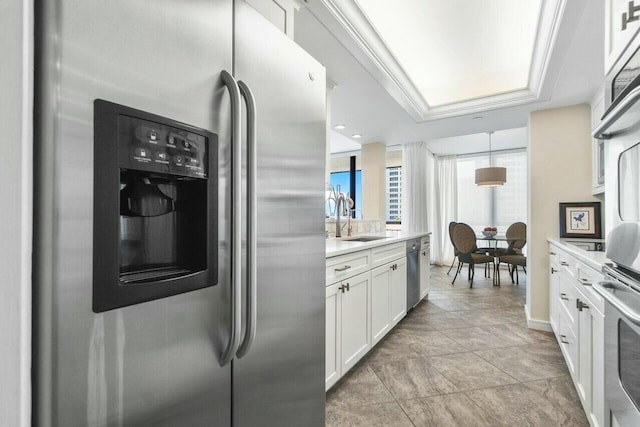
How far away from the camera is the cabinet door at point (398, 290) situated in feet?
9.34

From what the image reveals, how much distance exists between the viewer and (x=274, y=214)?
950 millimetres

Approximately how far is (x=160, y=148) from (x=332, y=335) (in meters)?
1.50

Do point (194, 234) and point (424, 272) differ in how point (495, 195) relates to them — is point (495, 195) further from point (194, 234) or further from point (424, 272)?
point (194, 234)

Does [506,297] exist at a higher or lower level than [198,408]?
lower

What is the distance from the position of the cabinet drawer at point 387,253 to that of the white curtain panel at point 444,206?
157 inches

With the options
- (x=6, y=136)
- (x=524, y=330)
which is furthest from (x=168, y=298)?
(x=524, y=330)

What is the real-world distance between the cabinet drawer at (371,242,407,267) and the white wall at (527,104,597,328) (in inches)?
52.1

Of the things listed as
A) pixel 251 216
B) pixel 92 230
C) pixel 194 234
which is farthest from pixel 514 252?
pixel 92 230

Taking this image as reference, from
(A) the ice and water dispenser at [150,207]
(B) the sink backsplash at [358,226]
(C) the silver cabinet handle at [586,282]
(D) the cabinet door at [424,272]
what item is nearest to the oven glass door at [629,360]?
(C) the silver cabinet handle at [586,282]

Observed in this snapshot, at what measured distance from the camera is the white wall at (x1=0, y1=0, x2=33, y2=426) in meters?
0.48

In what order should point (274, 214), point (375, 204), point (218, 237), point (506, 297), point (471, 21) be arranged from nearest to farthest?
1. point (218, 237)
2. point (274, 214)
3. point (471, 21)
4. point (506, 297)
5. point (375, 204)

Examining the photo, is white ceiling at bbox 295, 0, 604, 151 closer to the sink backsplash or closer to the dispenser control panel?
the sink backsplash

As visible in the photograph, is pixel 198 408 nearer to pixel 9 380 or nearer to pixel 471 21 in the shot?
pixel 9 380

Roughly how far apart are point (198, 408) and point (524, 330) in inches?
129
